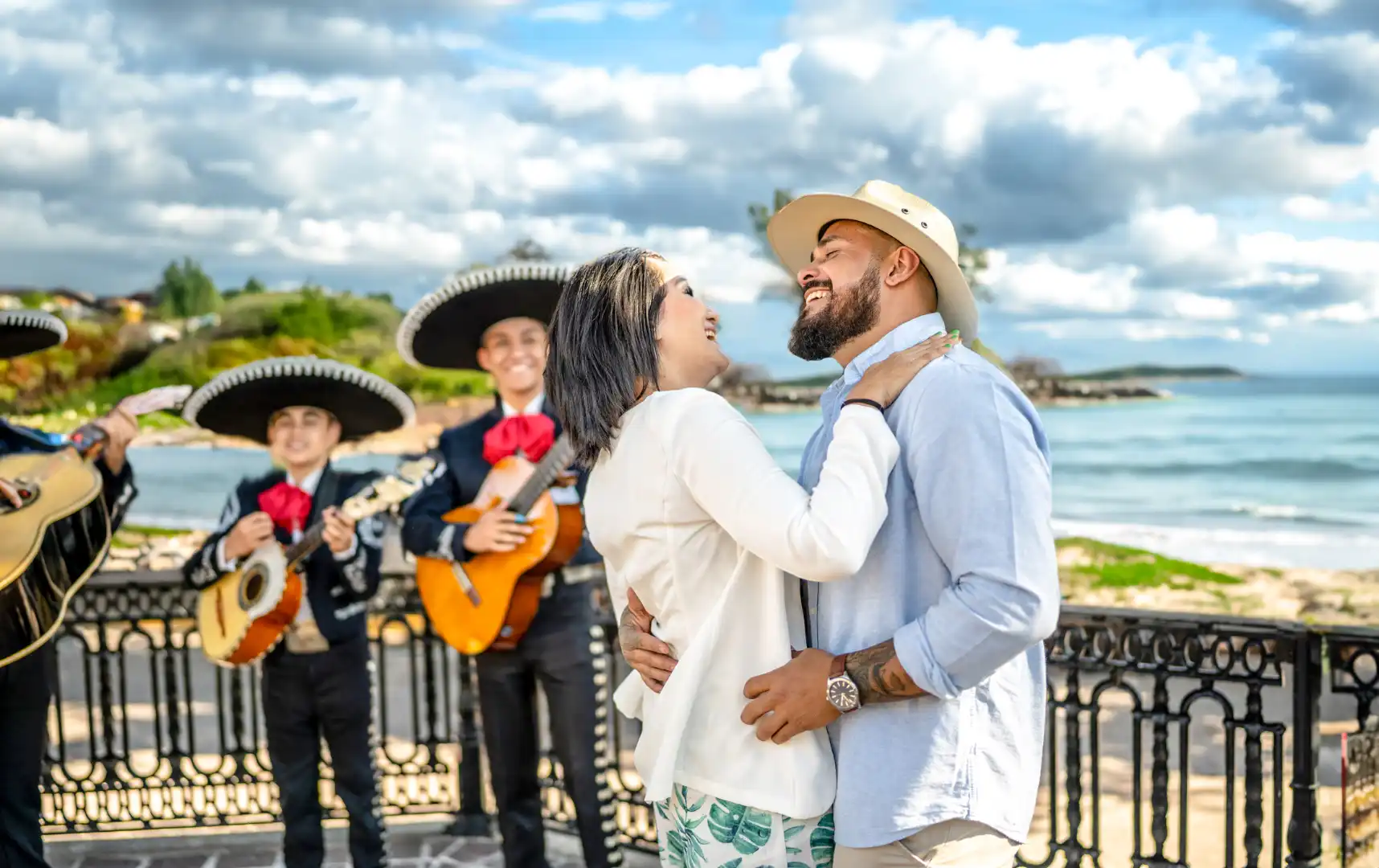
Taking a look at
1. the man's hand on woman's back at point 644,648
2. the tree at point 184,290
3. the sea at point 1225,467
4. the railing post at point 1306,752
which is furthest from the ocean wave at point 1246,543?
the man's hand on woman's back at point 644,648

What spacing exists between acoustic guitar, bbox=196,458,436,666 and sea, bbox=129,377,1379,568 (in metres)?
21.1

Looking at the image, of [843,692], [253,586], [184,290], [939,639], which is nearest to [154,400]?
[253,586]

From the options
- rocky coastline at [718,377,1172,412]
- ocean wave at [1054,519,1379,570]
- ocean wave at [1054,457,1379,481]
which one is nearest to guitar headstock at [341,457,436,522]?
rocky coastline at [718,377,1172,412]

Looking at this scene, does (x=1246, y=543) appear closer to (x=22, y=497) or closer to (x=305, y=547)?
(x=305, y=547)

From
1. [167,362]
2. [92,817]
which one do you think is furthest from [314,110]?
[92,817]

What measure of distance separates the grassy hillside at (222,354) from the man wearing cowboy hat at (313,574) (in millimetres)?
15616

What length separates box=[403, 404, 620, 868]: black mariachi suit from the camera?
12.7 ft

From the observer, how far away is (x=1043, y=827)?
6.07 metres

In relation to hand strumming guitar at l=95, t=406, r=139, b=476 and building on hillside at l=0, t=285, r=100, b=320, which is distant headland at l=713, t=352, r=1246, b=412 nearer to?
building on hillside at l=0, t=285, r=100, b=320

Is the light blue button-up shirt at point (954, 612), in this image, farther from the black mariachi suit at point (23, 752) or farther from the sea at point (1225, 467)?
the sea at point (1225, 467)

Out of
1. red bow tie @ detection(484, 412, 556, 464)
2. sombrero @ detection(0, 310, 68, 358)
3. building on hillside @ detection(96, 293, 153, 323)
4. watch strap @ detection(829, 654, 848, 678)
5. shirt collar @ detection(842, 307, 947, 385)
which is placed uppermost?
building on hillside @ detection(96, 293, 153, 323)

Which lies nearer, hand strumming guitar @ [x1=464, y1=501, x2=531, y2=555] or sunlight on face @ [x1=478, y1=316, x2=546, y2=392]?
hand strumming guitar @ [x1=464, y1=501, x2=531, y2=555]

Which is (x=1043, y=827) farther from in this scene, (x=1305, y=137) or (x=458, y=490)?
(x=1305, y=137)

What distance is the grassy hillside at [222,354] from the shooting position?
65.0 feet
